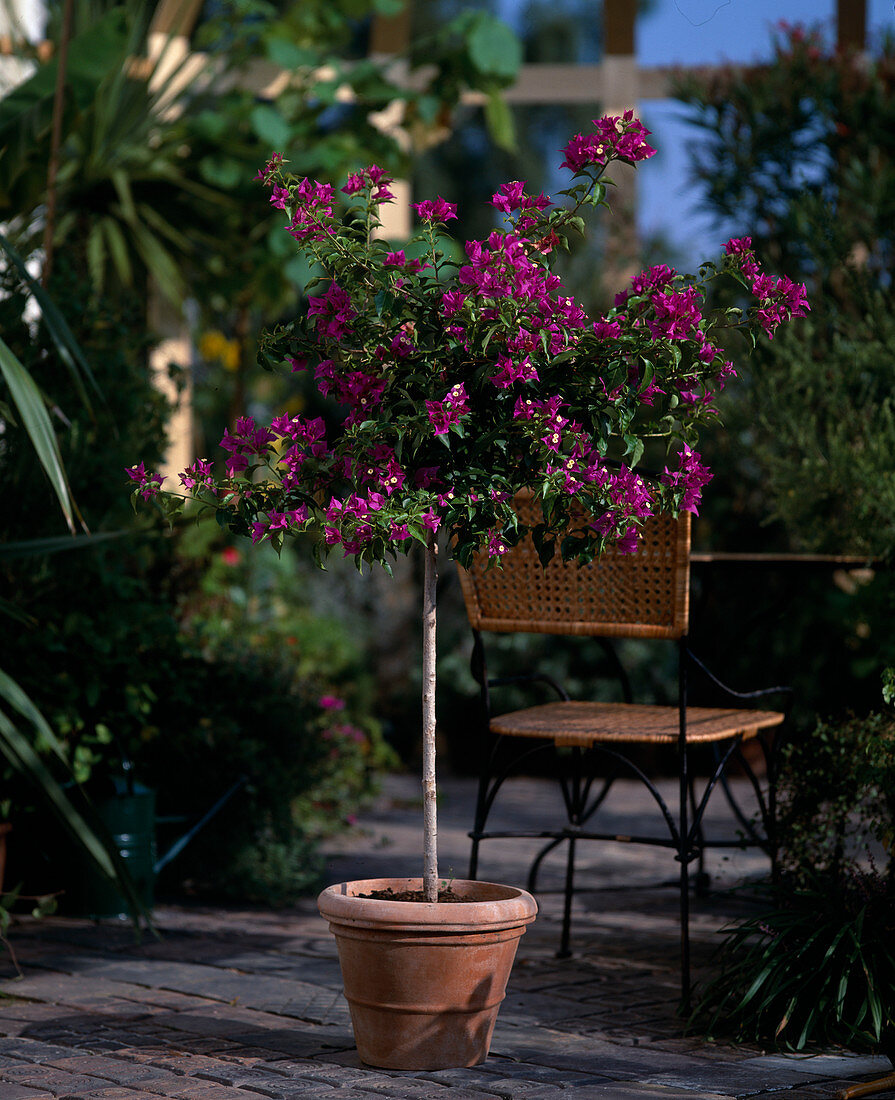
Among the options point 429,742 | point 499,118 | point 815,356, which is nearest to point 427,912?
point 429,742

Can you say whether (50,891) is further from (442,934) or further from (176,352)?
(176,352)

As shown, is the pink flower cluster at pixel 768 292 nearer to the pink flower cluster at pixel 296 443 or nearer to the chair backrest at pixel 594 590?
the chair backrest at pixel 594 590

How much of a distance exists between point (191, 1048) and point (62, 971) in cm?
76

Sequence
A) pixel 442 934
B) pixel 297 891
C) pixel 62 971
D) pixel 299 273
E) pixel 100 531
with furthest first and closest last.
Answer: pixel 299 273, pixel 297 891, pixel 100 531, pixel 62 971, pixel 442 934

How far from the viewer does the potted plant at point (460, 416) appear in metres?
Answer: 2.47

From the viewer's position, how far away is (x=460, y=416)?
7.97 feet

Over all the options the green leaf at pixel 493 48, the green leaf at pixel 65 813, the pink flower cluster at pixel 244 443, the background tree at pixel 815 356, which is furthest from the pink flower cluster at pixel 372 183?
the green leaf at pixel 493 48

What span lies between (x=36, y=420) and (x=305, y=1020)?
1433mm

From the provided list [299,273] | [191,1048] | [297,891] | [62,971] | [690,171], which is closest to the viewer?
[191,1048]

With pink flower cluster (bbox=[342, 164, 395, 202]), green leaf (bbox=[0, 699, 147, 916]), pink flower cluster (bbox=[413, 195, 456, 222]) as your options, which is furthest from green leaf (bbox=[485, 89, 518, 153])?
green leaf (bbox=[0, 699, 147, 916])

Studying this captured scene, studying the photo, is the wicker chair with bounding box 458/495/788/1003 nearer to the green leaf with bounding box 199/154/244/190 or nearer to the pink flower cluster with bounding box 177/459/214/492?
the pink flower cluster with bounding box 177/459/214/492

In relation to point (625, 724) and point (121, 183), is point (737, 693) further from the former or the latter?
point (121, 183)

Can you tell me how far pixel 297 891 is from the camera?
4309 mm

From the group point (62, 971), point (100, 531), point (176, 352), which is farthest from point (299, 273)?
point (62, 971)
